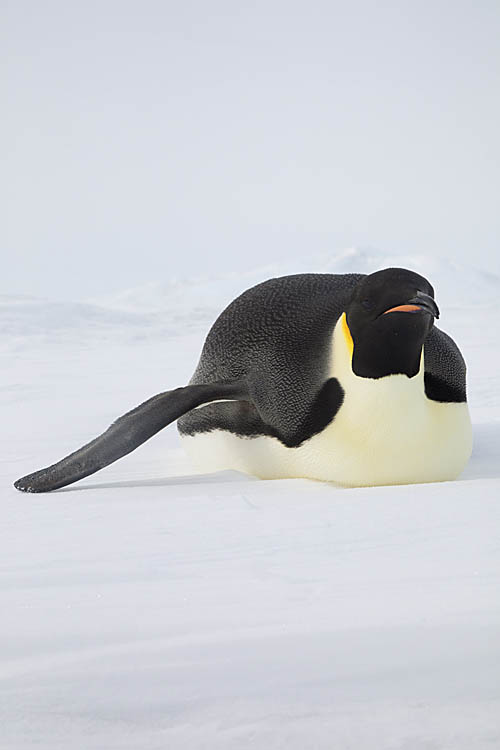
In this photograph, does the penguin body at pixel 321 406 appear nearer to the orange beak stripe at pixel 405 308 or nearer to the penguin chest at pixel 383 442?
the penguin chest at pixel 383 442

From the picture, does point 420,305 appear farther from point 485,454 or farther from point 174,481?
point 485,454

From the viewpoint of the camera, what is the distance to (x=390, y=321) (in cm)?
288

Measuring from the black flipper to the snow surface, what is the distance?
0.08 meters

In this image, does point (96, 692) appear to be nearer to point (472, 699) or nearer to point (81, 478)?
point (472, 699)

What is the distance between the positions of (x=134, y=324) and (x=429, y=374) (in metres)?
12.7

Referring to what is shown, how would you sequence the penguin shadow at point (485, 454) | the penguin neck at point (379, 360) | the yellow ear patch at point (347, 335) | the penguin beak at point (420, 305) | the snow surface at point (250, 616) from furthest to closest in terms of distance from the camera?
the penguin shadow at point (485, 454)
the yellow ear patch at point (347, 335)
the penguin neck at point (379, 360)
the penguin beak at point (420, 305)
the snow surface at point (250, 616)

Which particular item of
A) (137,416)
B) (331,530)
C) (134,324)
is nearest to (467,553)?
(331,530)

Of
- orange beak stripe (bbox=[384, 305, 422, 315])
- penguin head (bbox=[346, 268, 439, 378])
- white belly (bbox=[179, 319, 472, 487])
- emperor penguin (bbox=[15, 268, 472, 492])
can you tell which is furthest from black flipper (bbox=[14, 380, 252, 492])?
orange beak stripe (bbox=[384, 305, 422, 315])

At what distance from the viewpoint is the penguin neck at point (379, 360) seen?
9.61 ft

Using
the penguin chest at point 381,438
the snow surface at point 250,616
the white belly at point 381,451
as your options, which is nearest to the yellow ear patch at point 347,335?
the penguin chest at point 381,438

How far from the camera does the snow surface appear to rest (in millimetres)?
1296

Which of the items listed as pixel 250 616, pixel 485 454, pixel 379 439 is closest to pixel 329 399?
pixel 379 439

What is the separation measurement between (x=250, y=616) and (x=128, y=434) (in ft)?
5.41

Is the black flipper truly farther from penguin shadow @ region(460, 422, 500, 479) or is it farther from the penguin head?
penguin shadow @ region(460, 422, 500, 479)
